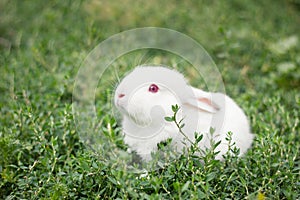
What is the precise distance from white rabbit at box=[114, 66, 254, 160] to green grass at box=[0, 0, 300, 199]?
18 centimetres

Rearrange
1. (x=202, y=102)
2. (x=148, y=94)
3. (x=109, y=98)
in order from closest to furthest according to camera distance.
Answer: (x=148, y=94)
(x=202, y=102)
(x=109, y=98)

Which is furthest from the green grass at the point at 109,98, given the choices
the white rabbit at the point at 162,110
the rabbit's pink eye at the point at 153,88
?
the rabbit's pink eye at the point at 153,88

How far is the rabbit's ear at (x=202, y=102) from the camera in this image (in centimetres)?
282

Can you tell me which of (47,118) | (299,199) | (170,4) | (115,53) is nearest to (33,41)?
(115,53)

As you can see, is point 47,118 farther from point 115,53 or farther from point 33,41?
point 33,41

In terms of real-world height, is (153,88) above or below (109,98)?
below

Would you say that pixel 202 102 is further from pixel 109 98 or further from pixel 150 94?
pixel 109 98

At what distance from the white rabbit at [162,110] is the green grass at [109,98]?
176 mm

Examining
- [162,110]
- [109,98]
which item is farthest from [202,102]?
[109,98]

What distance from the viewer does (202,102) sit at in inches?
113

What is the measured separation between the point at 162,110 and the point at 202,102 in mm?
333

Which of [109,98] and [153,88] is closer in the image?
[153,88]

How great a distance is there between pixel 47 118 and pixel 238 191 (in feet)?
5.56

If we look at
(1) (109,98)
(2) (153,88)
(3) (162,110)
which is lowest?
(3) (162,110)
